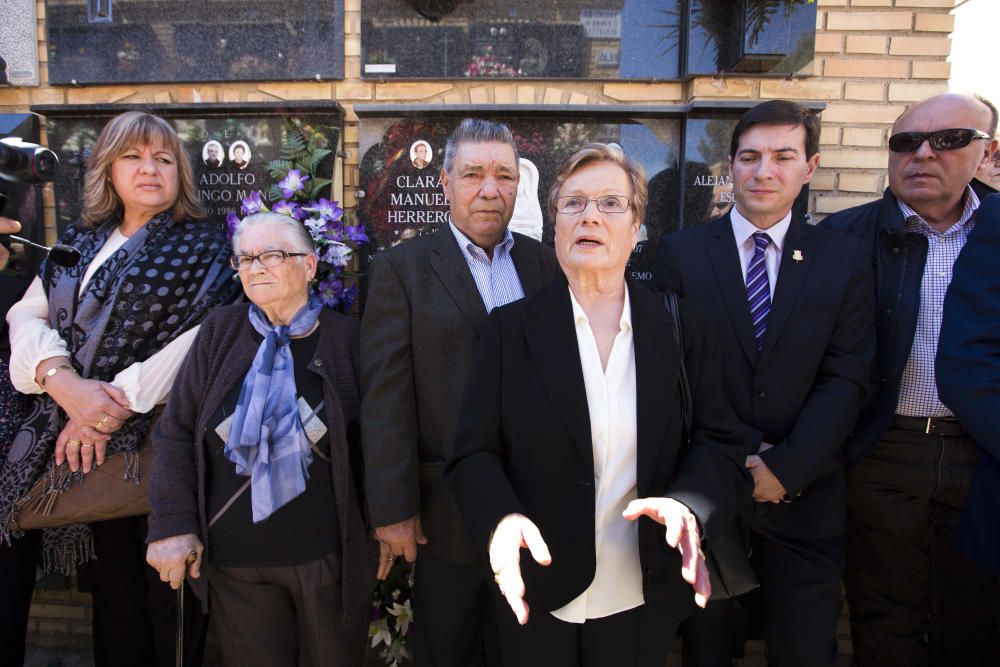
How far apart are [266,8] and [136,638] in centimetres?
310

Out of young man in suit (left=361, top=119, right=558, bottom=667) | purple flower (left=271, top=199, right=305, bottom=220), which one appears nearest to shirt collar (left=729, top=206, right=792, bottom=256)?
young man in suit (left=361, top=119, right=558, bottom=667)

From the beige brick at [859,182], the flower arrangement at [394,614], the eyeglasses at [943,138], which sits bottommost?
the flower arrangement at [394,614]

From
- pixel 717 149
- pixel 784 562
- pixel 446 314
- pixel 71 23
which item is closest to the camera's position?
pixel 446 314

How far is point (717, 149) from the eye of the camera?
3.08 metres

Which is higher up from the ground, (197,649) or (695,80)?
(695,80)

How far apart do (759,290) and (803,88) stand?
1.50m

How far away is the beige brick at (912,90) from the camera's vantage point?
309 cm

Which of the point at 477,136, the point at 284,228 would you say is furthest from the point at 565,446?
the point at 284,228

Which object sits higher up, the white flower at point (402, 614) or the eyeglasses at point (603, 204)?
the eyeglasses at point (603, 204)

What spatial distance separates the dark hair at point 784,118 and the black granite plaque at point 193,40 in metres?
2.10

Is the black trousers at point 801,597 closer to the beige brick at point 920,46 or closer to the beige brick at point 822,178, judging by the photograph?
the beige brick at point 822,178

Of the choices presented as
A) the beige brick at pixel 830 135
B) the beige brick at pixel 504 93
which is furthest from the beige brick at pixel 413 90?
the beige brick at pixel 830 135

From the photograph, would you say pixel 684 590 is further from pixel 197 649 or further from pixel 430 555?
pixel 197 649

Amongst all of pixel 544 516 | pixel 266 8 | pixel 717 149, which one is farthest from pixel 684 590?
pixel 266 8
